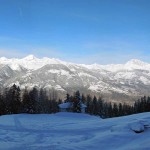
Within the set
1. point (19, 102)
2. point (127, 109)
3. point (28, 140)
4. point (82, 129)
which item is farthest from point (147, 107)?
point (28, 140)

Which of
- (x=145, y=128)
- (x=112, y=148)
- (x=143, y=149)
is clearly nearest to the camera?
(x=143, y=149)

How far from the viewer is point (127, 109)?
5153 inches

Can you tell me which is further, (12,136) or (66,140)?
(12,136)

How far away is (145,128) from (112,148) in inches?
198

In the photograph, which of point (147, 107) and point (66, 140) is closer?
point (66, 140)

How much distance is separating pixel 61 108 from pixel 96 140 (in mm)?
79332

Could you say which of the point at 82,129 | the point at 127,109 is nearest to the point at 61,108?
the point at 127,109

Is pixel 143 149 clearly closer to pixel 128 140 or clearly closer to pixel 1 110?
pixel 128 140

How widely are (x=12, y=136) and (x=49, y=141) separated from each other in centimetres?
466

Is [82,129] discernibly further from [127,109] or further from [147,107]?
[127,109]

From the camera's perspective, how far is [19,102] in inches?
3142

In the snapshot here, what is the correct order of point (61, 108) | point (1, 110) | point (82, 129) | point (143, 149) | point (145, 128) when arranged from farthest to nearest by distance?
point (61, 108) → point (1, 110) → point (82, 129) → point (145, 128) → point (143, 149)

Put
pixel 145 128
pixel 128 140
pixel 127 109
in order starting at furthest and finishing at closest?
1. pixel 127 109
2. pixel 145 128
3. pixel 128 140

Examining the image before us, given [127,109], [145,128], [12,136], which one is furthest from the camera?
[127,109]
